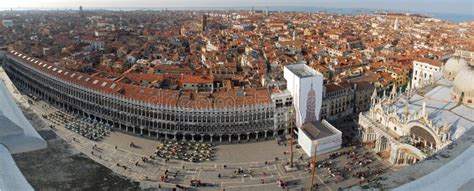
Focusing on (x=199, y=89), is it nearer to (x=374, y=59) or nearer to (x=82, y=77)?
(x=82, y=77)

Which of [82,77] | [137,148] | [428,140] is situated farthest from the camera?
[82,77]

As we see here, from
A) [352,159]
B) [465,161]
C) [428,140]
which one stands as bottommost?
[352,159]

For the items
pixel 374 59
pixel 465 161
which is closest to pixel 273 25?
pixel 374 59

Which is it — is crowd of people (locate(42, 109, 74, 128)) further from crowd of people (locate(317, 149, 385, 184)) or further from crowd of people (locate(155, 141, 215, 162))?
crowd of people (locate(317, 149, 385, 184))

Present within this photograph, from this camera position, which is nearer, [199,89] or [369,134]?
[369,134]

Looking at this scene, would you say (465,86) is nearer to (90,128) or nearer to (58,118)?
(90,128)

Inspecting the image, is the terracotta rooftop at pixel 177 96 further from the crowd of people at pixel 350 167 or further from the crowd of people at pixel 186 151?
the crowd of people at pixel 350 167

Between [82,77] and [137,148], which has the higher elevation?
[82,77]
